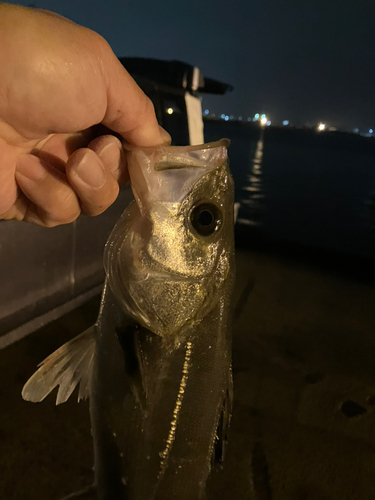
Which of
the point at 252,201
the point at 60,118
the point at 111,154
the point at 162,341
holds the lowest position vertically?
the point at 252,201

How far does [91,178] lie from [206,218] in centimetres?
50

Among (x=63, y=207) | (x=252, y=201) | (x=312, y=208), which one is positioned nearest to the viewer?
(x=63, y=207)

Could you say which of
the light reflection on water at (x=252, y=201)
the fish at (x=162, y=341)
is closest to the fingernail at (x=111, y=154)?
the fish at (x=162, y=341)

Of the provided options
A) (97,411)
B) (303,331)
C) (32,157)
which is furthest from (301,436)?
(32,157)

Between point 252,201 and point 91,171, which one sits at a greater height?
point 91,171

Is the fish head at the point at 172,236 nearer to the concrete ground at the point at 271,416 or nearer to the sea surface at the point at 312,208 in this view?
the concrete ground at the point at 271,416

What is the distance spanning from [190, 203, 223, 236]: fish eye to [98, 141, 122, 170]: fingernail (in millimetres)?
446

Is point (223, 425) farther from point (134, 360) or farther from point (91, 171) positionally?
point (91, 171)

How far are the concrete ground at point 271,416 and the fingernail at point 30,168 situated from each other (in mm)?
1995

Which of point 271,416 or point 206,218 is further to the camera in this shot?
point 271,416

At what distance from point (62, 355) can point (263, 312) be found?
3.45 m

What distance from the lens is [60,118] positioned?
1.22 meters

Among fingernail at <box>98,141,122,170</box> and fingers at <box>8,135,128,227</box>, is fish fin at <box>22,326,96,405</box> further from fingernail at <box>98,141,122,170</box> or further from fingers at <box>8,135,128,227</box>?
fingernail at <box>98,141,122,170</box>

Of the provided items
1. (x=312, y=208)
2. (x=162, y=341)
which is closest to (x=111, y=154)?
(x=162, y=341)
